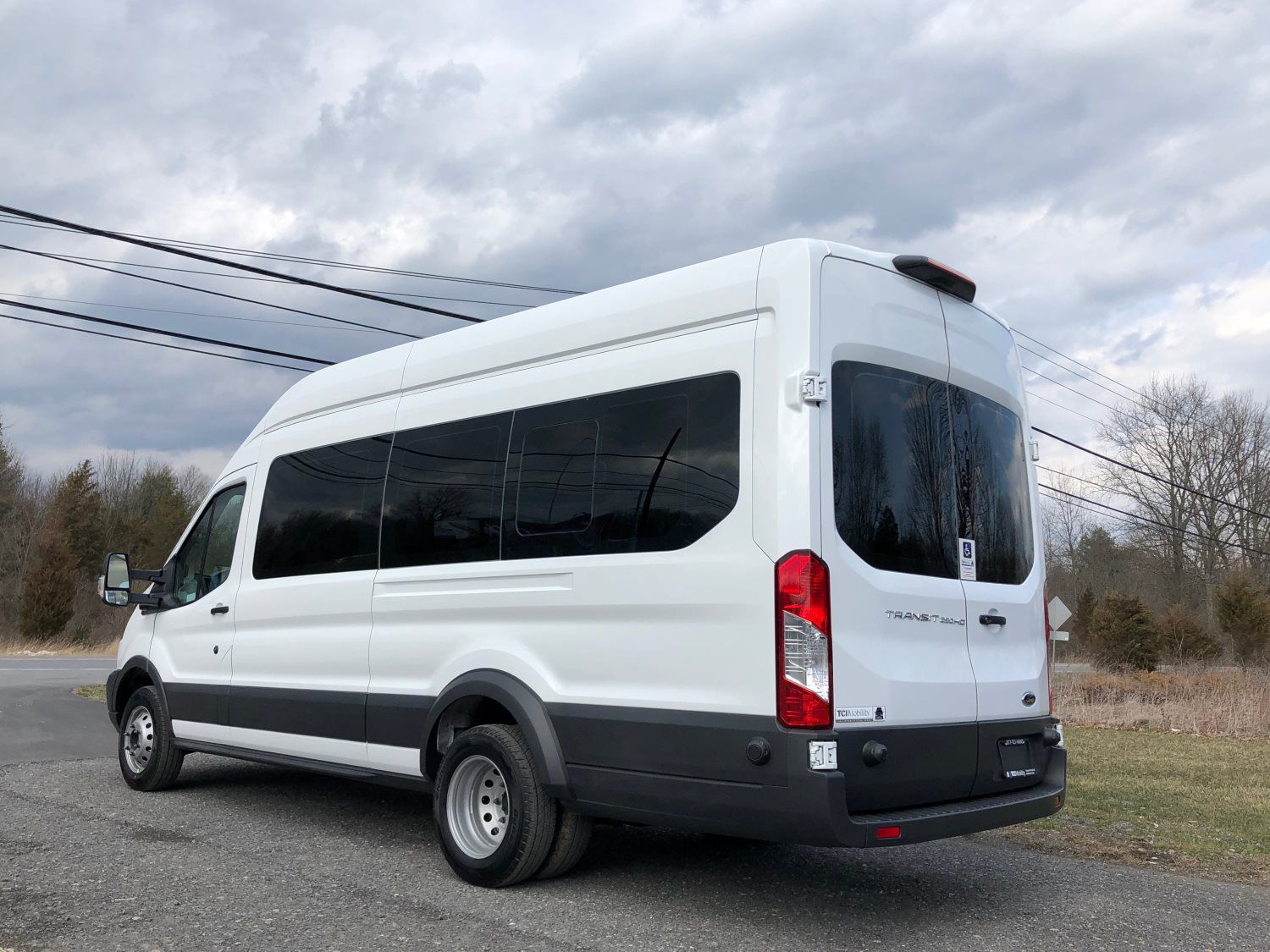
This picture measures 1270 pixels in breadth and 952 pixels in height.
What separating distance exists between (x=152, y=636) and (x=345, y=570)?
2.58 metres

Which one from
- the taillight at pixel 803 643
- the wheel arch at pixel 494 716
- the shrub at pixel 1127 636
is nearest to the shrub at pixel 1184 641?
the shrub at pixel 1127 636

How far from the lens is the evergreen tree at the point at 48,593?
35.8 m

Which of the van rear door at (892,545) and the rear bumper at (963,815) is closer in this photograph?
the rear bumper at (963,815)

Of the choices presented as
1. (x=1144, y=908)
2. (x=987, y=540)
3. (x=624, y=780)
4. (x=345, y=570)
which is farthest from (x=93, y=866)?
(x=1144, y=908)

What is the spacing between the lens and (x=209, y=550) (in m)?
7.64

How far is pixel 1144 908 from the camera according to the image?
5156mm

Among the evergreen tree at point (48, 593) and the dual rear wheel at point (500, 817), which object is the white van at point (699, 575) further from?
the evergreen tree at point (48, 593)

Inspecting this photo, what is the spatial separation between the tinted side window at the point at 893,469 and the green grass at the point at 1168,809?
120 inches

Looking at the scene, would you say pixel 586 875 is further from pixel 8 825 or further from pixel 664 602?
pixel 8 825

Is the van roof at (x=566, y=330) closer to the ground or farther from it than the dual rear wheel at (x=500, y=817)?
farther from it

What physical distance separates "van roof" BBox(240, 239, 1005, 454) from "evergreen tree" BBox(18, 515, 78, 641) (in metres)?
33.5

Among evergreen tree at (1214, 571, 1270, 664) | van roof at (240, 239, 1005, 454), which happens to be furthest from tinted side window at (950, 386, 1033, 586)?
evergreen tree at (1214, 571, 1270, 664)

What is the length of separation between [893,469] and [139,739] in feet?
19.7

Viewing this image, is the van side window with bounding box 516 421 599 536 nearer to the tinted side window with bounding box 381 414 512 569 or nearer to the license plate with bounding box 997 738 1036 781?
the tinted side window with bounding box 381 414 512 569
